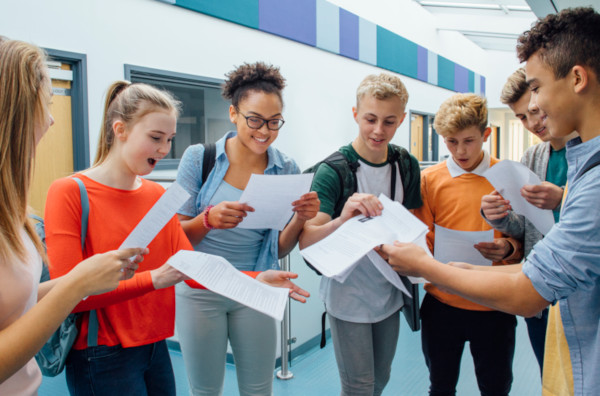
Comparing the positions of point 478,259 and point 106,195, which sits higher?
point 106,195

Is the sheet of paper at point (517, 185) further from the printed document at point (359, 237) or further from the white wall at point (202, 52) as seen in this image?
the white wall at point (202, 52)

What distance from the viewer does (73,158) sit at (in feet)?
9.78

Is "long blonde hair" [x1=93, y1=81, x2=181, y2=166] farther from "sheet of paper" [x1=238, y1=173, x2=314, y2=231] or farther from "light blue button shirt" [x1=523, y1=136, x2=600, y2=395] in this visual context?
"light blue button shirt" [x1=523, y1=136, x2=600, y2=395]

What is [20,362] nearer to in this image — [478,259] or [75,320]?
A: [75,320]

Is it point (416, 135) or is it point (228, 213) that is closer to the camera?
point (228, 213)

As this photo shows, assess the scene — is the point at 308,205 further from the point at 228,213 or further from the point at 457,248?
the point at 457,248

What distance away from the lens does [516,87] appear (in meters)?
1.74

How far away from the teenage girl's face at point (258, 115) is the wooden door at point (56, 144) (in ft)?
5.94

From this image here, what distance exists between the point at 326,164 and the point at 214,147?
1.42 feet

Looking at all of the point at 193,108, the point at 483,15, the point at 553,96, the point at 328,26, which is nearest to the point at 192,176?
the point at 553,96

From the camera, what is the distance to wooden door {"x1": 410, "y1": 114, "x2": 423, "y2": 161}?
27.4ft

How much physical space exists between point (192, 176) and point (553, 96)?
3.82ft

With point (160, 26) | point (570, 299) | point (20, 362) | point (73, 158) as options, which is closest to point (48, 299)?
point (20, 362)

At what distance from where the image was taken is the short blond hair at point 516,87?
1.72m
